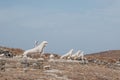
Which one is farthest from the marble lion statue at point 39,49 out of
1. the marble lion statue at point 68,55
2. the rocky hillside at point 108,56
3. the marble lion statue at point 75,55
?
the rocky hillside at point 108,56

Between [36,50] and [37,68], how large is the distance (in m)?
7.38

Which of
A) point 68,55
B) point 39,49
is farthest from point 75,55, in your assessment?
point 39,49

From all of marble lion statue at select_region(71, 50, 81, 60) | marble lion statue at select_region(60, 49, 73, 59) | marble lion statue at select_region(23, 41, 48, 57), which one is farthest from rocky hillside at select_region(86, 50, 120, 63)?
marble lion statue at select_region(23, 41, 48, 57)

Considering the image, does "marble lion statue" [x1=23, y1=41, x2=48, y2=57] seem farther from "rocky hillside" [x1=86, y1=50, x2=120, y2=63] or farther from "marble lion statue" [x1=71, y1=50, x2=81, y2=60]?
"rocky hillside" [x1=86, y1=50, x2=120, y2=63]

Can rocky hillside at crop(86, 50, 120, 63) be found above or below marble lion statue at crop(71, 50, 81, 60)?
above

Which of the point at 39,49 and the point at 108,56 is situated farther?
the point at 108,56

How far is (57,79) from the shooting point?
2392cm

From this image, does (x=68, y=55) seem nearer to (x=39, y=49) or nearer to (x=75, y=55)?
(x=75, y=55)

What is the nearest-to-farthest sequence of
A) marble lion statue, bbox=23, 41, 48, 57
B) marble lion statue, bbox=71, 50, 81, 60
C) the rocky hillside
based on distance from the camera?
marble lion statue, bbox=23, 41, 48, 57
marble lion statue, bbox=71, 50, 81, 60
the rocky hillside

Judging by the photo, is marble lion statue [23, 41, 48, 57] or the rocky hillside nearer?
marble lion statue [23, 41, 48, 57]

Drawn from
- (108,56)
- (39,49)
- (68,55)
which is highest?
(108,56)

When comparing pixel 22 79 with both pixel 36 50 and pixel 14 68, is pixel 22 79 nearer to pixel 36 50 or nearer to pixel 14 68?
pixel 14 68

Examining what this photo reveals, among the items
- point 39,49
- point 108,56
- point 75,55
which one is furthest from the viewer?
point 108,56

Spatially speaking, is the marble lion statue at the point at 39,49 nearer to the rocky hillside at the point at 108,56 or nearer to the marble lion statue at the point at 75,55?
the marble lion statue at the point at 75,55
